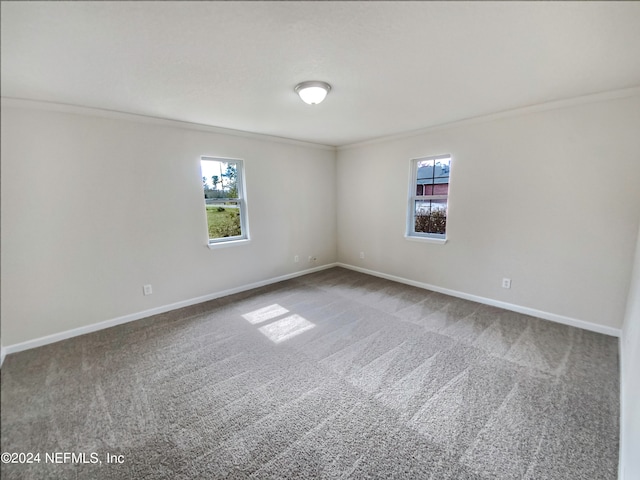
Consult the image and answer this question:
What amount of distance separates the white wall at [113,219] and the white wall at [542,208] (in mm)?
2246

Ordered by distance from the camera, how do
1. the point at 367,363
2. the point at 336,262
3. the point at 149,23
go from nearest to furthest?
the point at 149,23 < the point at 367,363 < the point at 336,262

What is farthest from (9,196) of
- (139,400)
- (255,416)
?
(255,416)

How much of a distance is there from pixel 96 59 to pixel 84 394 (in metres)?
2.21

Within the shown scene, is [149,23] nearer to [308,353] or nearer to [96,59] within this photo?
[96,59]

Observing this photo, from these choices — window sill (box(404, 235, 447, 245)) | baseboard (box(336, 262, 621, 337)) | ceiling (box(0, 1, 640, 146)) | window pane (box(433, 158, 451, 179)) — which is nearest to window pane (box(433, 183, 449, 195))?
window pane (box(433, 158, 451, 179))

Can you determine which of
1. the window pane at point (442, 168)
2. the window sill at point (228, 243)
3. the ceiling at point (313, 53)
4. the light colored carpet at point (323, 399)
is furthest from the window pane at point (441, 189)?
the window sill at point (228, 243)

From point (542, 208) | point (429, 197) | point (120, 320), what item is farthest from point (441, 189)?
point (120, 320)

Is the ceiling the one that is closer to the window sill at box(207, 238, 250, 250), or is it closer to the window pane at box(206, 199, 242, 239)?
the window pane at box(206, 199, 242, 239)

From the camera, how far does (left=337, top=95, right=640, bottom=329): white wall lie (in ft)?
7.63

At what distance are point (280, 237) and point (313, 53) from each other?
9.30 ft

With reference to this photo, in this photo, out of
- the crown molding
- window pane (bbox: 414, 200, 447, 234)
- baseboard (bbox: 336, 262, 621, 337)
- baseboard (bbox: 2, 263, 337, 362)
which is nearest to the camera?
the crown molding

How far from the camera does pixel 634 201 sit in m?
2.26

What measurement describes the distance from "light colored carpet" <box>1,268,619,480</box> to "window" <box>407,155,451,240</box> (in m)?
1.34

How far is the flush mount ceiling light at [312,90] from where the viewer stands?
1988 millimetres
